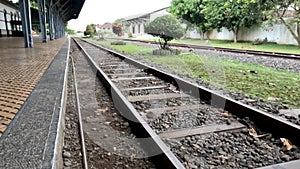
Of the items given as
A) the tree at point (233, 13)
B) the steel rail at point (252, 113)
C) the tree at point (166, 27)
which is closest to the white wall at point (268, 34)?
the tree at point (233, 13)

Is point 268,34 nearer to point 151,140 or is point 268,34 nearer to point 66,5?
point 151,140

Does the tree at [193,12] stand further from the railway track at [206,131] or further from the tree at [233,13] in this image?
the railway track at [206,131]

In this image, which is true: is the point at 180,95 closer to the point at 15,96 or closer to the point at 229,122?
the point at 229,122

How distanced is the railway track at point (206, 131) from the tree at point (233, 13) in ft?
48.4

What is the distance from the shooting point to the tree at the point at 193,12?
25.0m

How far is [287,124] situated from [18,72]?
387 cm

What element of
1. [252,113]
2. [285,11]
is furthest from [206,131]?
[285,11]

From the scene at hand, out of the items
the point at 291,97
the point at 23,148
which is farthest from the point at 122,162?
the point at 291,97

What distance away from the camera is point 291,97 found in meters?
3.55

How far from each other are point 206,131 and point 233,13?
19.4 meters

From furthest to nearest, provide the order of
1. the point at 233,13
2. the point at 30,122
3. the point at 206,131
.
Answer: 1. the point at 233,13
2. the point at 206,131
3. the point at 30,122

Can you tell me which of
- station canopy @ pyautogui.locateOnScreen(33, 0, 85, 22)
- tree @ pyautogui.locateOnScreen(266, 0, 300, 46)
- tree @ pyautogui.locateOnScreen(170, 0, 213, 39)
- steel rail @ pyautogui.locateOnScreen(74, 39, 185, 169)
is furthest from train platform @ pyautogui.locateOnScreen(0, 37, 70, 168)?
tree @ pyautogui.locateOnScreen(170, 0, 213, 39)

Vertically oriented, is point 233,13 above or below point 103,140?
above

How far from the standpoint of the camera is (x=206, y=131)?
242cm
